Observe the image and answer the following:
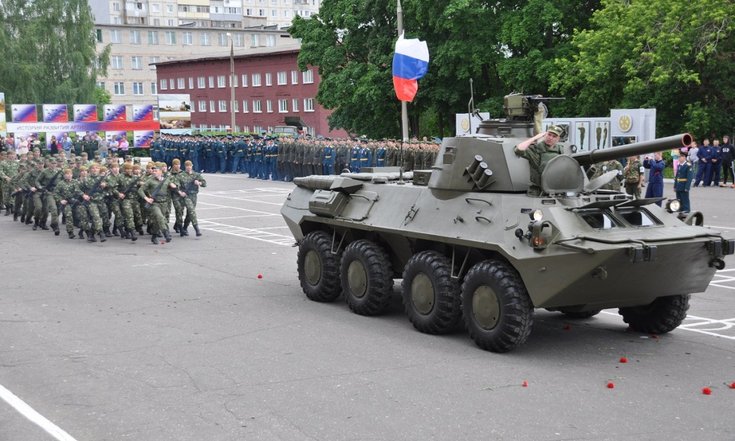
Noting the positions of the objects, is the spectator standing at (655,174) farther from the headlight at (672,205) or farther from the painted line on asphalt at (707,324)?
the headlight at (672,205)

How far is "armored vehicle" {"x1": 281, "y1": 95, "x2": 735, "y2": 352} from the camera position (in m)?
9.81

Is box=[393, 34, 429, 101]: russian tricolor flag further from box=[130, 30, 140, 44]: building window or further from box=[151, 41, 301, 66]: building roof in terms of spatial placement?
box=[130, 30, 140, 44]: building window

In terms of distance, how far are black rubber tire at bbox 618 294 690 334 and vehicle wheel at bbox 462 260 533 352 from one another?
1.78 m

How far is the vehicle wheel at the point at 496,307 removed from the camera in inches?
392

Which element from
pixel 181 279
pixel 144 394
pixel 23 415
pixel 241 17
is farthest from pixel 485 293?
pixel 241 17

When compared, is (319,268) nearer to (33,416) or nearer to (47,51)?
(33,416)

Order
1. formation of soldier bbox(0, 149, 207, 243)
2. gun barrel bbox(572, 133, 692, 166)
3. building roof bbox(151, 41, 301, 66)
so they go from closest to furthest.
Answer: gun barrel bbox(572, 133, 692, 166) < formation of soldier bbox(0, 149, 207, 243) < building roof bbox(151, 41, 301, 66)

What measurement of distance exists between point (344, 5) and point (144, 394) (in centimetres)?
3821

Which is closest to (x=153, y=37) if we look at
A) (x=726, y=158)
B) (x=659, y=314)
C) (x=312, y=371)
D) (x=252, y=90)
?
(x=252, y=90)

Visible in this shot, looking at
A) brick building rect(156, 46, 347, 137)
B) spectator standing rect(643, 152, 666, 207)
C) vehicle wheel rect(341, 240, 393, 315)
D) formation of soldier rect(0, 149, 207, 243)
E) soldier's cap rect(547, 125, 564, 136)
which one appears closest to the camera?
soldier's cap rect(547, 125, 564, 136)

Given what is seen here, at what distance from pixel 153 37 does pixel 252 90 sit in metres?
27.6

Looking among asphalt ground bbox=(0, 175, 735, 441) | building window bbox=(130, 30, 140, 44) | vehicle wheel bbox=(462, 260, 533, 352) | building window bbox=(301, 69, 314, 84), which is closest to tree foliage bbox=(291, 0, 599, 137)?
building window bbox=(301, 69, 314, 84)

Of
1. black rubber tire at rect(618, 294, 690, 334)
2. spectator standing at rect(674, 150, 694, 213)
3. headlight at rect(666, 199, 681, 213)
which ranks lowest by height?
black rubber tire at rect(618, 294, 690, 334)

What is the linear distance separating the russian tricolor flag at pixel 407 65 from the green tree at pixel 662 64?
1337 centimetres
